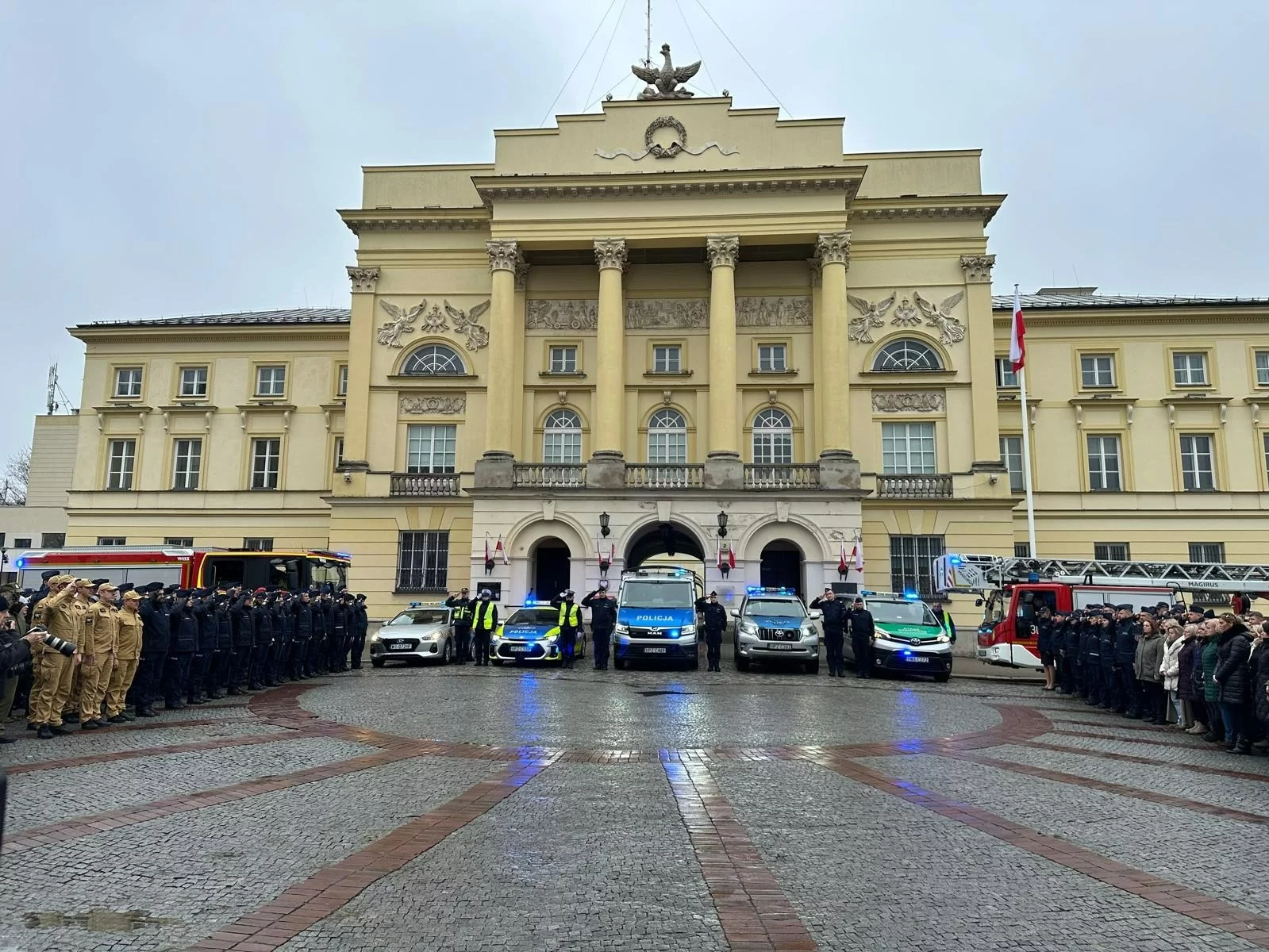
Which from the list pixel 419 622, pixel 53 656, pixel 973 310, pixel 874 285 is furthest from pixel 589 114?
pixel 53 656

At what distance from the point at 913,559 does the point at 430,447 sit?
733 inches

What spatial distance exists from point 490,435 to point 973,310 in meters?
18.5

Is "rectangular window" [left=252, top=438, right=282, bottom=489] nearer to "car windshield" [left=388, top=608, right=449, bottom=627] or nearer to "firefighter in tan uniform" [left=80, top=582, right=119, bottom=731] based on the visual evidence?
"car windshield" [left=388, top=608, right=449, bottom=627]

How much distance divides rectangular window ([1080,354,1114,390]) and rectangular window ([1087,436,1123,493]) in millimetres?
2304

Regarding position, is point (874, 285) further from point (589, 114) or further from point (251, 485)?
point (251, 485)

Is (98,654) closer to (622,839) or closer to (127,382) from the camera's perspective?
(622,839)

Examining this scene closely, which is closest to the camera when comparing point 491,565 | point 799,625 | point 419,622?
point 799,625

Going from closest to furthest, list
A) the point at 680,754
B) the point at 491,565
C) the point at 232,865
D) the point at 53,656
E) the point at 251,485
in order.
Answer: the point at 232,865 → the point at 680,754 → the point at 53,656 → the point at 491,565 → the point at 251,485

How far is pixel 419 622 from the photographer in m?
24.6

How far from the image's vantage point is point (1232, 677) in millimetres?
12156

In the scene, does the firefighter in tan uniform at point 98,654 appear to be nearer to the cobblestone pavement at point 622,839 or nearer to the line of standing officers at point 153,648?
the line of standing officers at point 153,648

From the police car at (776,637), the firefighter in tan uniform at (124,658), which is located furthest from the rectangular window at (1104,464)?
the firefighter in tan uniform at (124,658)

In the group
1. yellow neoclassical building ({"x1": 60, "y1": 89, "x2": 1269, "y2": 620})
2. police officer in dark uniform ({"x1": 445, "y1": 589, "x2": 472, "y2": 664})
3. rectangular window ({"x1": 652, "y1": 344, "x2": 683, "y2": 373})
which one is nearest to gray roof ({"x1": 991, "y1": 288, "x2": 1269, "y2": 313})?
yellow neoclassical building ({"x1": 60, "y1": 89, "x2": 1269, "y2": 620})

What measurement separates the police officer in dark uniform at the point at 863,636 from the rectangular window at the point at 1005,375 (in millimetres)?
20318
